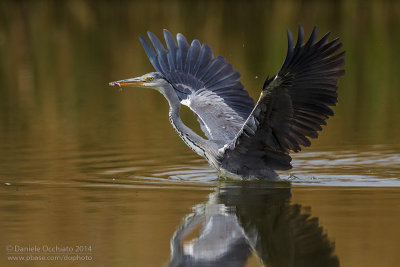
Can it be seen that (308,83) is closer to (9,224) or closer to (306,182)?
(306,182)

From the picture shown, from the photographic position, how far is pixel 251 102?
37.6 feet

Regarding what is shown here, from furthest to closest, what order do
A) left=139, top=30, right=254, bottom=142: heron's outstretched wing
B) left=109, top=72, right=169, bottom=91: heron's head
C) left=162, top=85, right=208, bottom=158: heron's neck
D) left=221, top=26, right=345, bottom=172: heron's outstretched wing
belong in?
left=139, top=30, right=254, bottom=142: heron's outstretched wing
left=109, top=72, right=169, bottom=91: heron's head
left=162, top=85, right=208, bottom=158: heron's neck
left=221, top=26, right=345, bottom=172: heron's outstretched wing

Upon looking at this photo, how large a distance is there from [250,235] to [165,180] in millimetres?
2664

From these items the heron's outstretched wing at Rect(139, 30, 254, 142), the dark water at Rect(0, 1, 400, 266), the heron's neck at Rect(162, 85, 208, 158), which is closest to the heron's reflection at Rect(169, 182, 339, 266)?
the dark water at Rect(0, 1, 400, 266)

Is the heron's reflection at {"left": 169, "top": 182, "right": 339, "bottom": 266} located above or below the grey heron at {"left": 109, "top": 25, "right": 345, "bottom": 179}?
below

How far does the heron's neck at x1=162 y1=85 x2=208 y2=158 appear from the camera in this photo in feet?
32.6

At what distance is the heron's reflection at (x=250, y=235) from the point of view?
6.30 metres

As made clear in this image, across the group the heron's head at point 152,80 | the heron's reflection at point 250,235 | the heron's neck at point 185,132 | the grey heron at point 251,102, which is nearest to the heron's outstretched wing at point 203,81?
the grey heron at point 251,102

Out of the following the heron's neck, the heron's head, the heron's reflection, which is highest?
the heron's head

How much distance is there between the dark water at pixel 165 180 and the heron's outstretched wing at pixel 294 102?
1.35 feet

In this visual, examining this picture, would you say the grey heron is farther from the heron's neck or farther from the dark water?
the dark water

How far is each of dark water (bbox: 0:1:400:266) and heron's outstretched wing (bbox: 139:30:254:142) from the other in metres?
0.65

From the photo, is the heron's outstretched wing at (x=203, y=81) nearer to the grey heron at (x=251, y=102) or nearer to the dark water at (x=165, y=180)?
the grey heron at (x=251, y=102)

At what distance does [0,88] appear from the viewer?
18.2 meters
